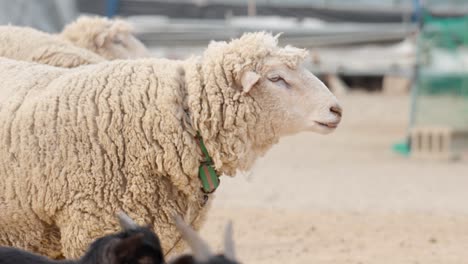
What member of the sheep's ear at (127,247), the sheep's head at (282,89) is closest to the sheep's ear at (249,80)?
the sheep's head at (282,89)

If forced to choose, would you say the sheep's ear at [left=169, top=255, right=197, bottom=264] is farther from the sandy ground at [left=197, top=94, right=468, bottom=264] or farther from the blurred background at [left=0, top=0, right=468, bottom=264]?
the sandy ground at [left=197, top=94, right=468, bottom=264]

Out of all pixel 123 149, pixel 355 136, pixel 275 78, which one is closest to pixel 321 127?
pixel 275 78

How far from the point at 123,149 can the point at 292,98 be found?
3.47 ft

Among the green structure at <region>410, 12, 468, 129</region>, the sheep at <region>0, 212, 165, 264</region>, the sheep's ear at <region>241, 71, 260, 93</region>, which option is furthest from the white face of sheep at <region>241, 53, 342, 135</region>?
the green structure at <region>410, 12, 468, 129</region>

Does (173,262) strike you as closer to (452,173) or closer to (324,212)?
(324,212)

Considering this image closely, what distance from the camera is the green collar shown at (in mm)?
6578

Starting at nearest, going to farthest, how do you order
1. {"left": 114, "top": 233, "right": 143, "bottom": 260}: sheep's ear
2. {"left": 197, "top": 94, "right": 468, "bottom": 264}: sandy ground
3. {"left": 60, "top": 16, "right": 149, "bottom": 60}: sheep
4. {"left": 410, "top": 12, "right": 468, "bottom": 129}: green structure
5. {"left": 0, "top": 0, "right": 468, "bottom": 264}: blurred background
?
{"left": 114, "top": 233, "right": 143, "bottom": 260}: sheep's ear → {"left": 197, "top": 94, "right": 468, "bottom": 264}: sandy ground → {"left": 60, "top": 16, "right": 149, "bottom": 60}: sheep → {"left": 0, "top": 0, "right": 468, "bottom": 264}: blurred background → {"left": 410, "top": 12, "right": 468, "bottom": 129}: green structure

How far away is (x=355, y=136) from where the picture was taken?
2014 centimetres

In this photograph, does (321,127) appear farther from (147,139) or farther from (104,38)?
(104,38)

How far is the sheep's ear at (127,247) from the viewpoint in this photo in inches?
196

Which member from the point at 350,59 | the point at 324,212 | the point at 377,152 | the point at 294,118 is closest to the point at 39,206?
the point at 294,118

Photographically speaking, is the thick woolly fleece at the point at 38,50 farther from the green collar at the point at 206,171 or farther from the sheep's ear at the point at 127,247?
the sheep's ear at the point at 127,247

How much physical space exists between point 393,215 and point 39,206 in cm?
610

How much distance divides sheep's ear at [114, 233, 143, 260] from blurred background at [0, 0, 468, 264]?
1994mm
